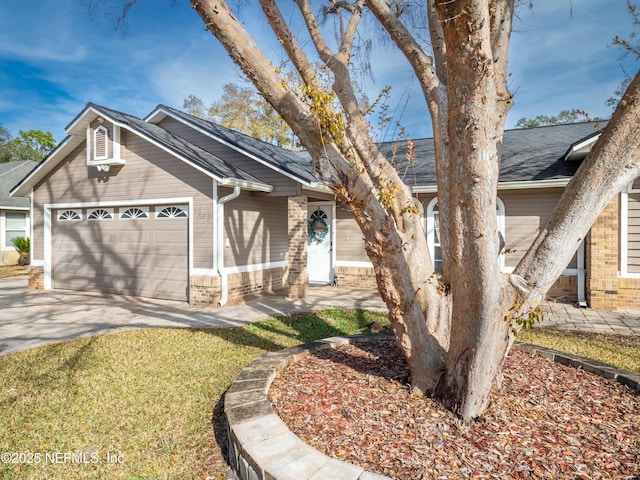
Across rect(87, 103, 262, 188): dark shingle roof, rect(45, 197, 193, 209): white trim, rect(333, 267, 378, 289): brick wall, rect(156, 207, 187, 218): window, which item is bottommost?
rect(333, 267, 378, 289): brick wall

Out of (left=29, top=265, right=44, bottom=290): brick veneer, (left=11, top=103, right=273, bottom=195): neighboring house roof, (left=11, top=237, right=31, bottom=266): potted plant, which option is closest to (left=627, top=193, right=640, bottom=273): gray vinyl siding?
(left=11, top=103, right=273, bottom=195): neighboring house roof

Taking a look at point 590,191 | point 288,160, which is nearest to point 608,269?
point 590,191

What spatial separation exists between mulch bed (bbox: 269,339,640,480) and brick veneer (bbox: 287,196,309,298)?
5403 mm

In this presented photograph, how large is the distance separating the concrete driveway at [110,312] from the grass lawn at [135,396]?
2.11ft

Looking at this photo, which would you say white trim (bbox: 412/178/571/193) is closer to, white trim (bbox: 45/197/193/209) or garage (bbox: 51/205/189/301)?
white trim (bbox: 45/197/193/209)

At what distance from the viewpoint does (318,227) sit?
1089 centimetres

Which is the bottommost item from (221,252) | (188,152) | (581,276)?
(581,276)

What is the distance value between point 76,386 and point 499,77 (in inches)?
204

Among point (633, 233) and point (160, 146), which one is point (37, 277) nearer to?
point (160, 146)

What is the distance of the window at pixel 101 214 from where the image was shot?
966 centimetres

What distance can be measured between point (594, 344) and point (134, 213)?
9664 millimetres

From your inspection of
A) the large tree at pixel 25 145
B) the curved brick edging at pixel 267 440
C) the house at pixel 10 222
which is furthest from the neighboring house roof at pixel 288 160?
the large tree at pixel 25 145

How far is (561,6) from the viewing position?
450 centimetres

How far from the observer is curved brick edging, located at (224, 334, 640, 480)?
6.75ft
